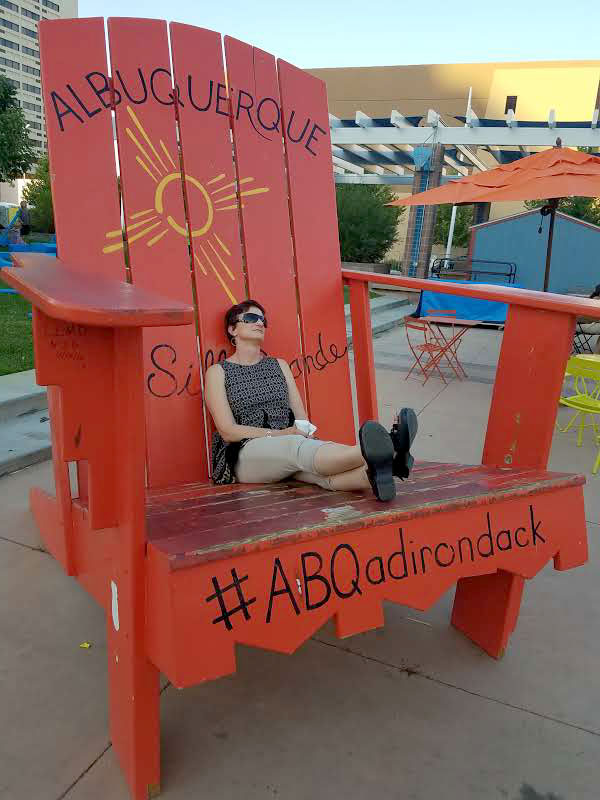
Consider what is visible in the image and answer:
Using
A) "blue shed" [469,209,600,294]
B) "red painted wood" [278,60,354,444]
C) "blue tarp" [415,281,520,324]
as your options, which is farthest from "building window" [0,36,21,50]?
"red painted wood" [278,60,354,444]

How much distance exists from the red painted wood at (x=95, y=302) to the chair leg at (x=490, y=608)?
1.25m

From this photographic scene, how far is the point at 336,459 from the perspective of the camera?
166 cm

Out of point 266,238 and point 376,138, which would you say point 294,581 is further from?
point 376,138

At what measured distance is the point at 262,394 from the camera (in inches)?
87.4

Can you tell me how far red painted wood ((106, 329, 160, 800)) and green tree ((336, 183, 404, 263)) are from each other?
1612cm

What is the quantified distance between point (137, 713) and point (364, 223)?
55.2ft

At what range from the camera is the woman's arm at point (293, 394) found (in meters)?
2.30

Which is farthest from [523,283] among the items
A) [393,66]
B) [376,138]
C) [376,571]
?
[393,66]

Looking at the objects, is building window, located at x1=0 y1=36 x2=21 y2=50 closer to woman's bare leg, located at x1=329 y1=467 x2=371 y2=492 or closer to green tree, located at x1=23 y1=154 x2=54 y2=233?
green tree, located at x1=23 y1=154 x2=54 y2=233

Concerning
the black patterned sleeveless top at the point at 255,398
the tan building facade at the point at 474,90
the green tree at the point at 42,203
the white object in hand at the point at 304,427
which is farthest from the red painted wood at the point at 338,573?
the tan building facade at the point at 474,90

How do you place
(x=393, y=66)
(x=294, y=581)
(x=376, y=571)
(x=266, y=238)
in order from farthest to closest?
(x=393, y=66)
(x=266, y=238)
(x=376, y=571)
(x=294, y=581)

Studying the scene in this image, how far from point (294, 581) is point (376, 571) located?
218 mm

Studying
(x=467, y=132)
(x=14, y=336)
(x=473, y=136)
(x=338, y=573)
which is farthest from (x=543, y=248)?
(x=338, y=573)

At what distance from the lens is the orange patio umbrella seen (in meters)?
4.69
